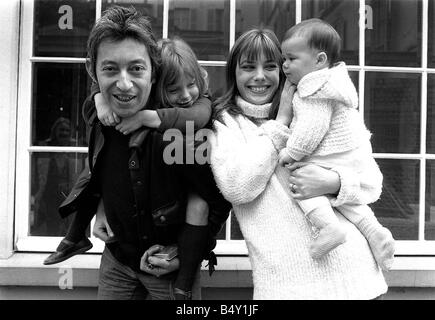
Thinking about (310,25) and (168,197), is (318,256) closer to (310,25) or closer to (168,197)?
(168,197)

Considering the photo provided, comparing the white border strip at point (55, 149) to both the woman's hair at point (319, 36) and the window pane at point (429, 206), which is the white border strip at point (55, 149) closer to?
the woman's hair at point (319, 36)

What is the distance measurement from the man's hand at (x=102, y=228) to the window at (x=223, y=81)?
0.82m

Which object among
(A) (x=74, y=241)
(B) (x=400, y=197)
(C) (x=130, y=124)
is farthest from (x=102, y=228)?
(B) (x=400, y=197)

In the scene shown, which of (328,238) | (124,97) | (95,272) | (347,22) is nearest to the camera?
(328,238)

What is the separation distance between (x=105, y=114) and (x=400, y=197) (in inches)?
71.0

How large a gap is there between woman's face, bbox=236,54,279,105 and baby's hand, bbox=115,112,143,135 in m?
0.37

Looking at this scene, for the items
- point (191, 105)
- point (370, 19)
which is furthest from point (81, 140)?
point (370, 19)

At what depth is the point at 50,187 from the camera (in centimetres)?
267

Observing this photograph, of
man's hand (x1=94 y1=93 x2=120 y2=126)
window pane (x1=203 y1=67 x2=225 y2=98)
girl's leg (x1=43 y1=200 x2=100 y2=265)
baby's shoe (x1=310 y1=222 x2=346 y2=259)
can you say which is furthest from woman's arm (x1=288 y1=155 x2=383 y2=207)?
window pane (x1=203 y1=67 x2=225 y2=98)

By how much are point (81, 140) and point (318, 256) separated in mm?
1539

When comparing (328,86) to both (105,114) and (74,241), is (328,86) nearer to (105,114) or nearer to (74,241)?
(105,114)

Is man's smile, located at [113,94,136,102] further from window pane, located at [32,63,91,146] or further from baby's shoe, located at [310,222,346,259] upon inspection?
window pane, located at [32,63,91,146]

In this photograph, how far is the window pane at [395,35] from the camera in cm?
278

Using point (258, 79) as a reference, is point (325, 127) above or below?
below
